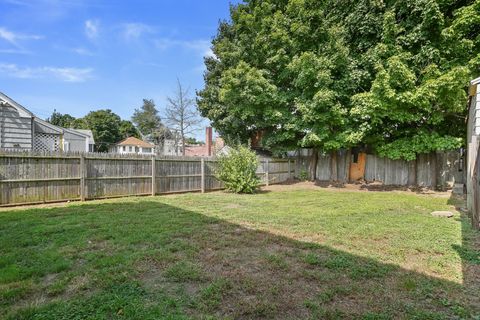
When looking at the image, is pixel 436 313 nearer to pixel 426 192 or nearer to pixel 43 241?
pixel 43 241

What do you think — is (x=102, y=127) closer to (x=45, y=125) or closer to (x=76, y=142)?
(x=76, y=142)

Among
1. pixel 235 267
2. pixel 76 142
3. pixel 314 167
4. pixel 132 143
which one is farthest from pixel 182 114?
pixel 235 267

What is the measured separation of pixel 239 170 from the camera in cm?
1184

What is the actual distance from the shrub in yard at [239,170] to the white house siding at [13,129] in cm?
721

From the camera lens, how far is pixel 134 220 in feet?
20.7

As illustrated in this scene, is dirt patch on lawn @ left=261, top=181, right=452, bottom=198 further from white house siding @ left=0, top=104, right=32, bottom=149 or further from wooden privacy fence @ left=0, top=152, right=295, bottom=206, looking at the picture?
white house siding @ left=0, top=104, right=32, bottom=149

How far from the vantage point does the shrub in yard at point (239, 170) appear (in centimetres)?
1178

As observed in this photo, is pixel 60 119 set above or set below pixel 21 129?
above

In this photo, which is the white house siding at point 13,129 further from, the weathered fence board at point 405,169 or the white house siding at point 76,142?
the weathered fence board at point 405,169

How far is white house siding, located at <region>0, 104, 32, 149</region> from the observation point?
1023 cm

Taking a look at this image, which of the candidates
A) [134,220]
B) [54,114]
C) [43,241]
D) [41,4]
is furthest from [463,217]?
[54,114]

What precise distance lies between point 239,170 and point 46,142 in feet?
26.3

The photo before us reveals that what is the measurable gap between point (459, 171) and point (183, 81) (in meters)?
27.4

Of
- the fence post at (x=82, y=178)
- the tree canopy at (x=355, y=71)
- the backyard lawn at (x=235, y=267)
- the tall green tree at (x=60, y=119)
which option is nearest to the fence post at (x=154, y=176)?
the fence post at (x=82, y=178)
